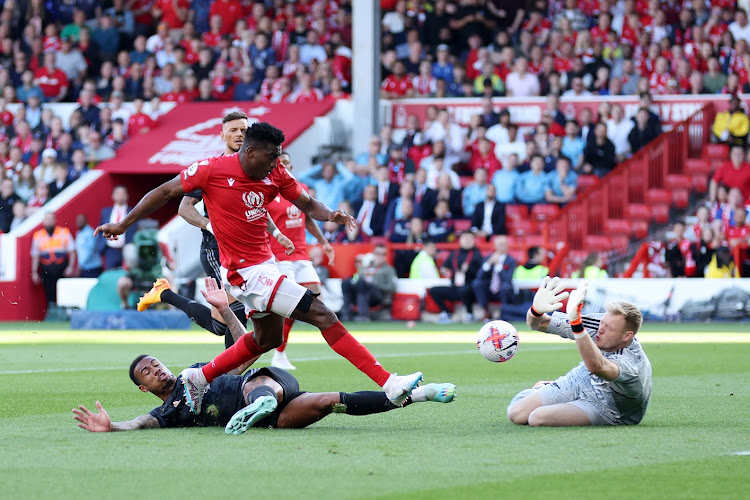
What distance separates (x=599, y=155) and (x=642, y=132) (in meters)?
0.92

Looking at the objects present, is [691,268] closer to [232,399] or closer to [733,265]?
[733,265]

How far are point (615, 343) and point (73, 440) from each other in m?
3.41

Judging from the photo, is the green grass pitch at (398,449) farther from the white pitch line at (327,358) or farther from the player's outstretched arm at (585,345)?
the player's outstretched arm at (585,345)

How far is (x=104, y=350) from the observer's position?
16266 millimetres

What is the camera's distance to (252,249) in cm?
856

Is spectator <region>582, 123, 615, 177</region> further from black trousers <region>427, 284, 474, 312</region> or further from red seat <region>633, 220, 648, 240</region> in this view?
black trousers <region>427, 284, 474, 312</region>

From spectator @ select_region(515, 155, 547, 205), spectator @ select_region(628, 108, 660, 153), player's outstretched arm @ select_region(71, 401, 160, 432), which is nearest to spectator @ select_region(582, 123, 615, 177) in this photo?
spectator @ select_region(628, 108, 660, 153)

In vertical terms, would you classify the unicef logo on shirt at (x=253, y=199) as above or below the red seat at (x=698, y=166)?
above

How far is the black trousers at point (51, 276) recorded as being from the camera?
79.2ft

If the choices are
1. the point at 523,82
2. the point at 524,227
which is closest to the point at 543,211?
the point at 524,227

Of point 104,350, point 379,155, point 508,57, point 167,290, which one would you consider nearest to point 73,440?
point 167,290

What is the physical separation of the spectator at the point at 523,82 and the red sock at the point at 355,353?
1801 cm

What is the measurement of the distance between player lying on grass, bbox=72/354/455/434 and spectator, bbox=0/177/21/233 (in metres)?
18.6

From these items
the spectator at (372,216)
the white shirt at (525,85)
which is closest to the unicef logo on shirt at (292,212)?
the spectator at (372,216)
